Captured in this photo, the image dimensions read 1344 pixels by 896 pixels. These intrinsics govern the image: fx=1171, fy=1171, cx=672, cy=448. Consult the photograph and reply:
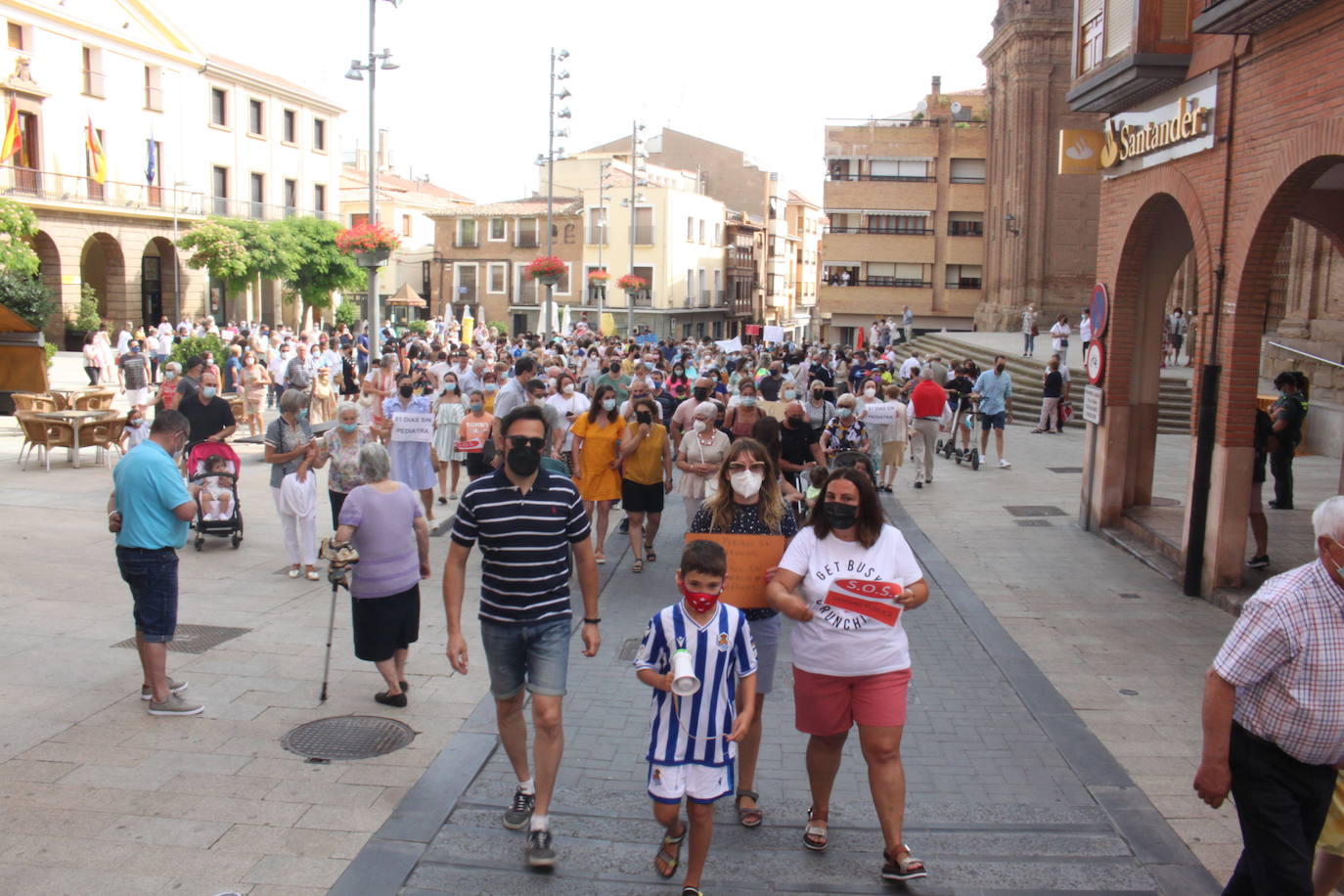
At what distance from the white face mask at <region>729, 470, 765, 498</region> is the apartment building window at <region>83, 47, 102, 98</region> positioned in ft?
137

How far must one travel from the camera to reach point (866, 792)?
20.1 feet

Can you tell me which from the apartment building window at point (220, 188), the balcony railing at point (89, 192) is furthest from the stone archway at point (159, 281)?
the apartment building window at point (220, 188)

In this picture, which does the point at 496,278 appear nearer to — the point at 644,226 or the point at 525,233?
the point at 525,233

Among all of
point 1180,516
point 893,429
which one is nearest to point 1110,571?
point 1180,516

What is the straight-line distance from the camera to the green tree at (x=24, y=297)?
28.3m

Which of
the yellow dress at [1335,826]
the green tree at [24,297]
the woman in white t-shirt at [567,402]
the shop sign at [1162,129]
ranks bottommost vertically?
the yellow dress at [1335,826]

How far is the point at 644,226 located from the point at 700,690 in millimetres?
60513

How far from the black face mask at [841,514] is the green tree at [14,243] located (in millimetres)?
27568

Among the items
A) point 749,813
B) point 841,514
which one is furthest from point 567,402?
point 841,514

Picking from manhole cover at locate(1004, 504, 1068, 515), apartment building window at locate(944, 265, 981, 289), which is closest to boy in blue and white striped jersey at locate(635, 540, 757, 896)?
manhole cover at locate(1004, 504, 1068, 515)

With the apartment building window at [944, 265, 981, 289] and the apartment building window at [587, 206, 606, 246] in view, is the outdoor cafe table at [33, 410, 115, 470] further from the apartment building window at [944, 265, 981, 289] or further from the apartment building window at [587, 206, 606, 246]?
the apartment building window at [587, 206, 606, 246]

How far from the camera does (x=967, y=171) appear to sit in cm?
5181

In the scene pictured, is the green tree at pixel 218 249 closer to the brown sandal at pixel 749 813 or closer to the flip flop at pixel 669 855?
the brown sandal at pixel 749 813

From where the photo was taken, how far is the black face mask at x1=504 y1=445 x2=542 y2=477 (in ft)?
17.4
